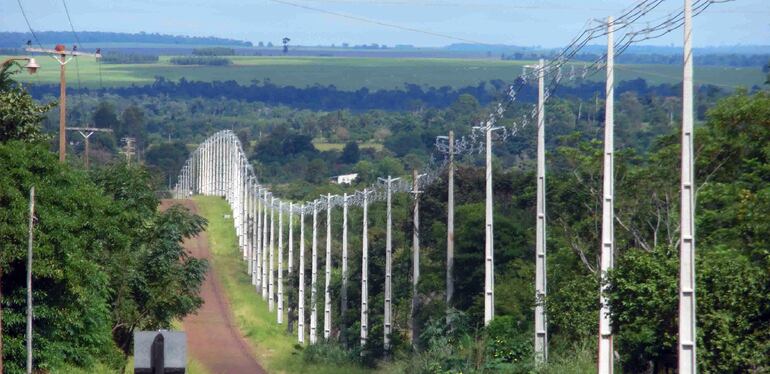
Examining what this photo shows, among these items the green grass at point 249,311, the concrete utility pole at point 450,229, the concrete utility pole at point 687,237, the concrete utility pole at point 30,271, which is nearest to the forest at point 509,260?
the concrete utility pole at point 30,271

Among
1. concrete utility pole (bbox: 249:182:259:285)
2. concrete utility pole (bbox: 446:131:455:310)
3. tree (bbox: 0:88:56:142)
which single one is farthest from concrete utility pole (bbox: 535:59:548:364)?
concrete utility pole (bbox: 249:182:259:285)

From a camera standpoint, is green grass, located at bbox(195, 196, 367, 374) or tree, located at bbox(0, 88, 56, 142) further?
green grass, located at bbox(195, 196, 367, 374)

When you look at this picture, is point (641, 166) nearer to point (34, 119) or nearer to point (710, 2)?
point (34, 119)

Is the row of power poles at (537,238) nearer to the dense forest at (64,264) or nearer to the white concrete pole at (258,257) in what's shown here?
the white concrete pole at (258,257)

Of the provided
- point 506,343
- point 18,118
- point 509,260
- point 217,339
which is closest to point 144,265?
point 18,118

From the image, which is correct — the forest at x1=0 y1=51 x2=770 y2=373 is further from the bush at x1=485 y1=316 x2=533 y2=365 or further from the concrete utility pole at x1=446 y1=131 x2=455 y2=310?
the concrete utility pole at x1=446 y1=131 x2=455 y2=310

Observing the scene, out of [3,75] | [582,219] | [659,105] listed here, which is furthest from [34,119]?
[659,105]

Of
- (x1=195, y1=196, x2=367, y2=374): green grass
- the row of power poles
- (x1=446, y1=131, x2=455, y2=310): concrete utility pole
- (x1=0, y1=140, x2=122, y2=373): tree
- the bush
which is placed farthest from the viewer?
(x1=195, y1=196, x2=367, y2=374): green grass
